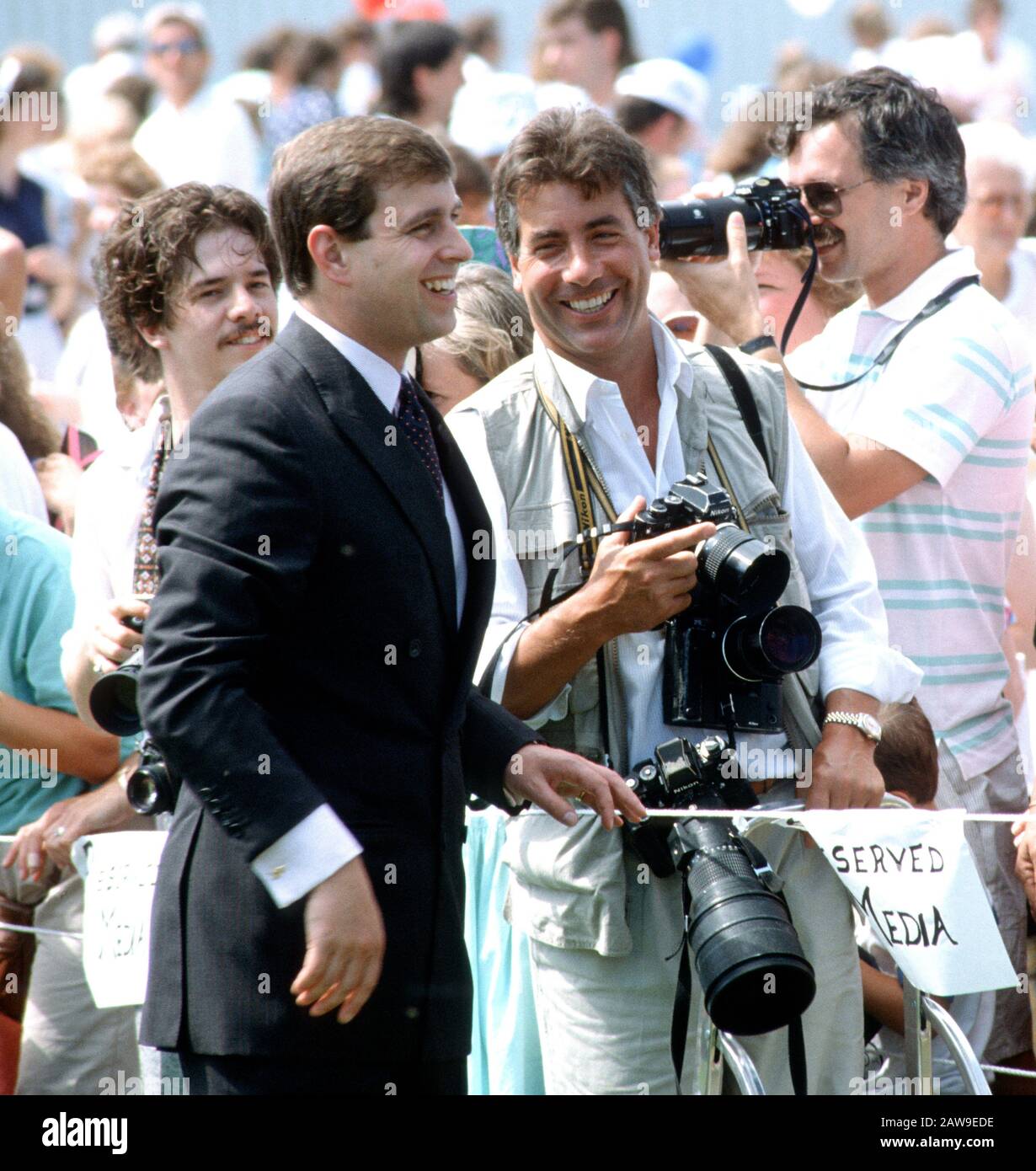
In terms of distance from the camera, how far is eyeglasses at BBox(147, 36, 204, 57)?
30.9 feet

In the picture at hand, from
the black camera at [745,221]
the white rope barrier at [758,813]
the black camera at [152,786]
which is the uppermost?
the black camera at [745,221]

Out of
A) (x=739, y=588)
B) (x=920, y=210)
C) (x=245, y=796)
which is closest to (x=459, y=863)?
(x=245, y=796)

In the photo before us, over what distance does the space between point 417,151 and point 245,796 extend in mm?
945

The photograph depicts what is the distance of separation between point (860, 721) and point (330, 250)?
1.15 metres

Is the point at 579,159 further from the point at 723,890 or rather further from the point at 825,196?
the point at 723,890

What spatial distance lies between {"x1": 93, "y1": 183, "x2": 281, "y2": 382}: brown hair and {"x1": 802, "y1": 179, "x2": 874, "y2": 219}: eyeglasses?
1160 mm

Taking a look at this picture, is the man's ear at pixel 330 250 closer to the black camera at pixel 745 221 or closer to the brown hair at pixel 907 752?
the black camera at pixel 745 221

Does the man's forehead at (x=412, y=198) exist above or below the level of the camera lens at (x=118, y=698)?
above

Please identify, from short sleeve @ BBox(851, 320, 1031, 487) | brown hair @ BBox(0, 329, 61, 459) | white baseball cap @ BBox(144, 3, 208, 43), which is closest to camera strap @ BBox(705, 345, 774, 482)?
short sleeve @ BBox(851, 320, 1031, 487)

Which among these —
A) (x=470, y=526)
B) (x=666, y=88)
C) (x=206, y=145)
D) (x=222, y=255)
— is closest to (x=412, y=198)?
(x=470, y=526)

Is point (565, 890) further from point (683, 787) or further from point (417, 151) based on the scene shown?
point (417, 151)

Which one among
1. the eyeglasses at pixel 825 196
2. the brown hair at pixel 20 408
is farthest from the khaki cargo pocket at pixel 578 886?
the brown hair at pixel 20 408

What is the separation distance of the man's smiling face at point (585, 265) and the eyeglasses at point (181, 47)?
6886 mm

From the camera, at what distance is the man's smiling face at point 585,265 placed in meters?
3.04
